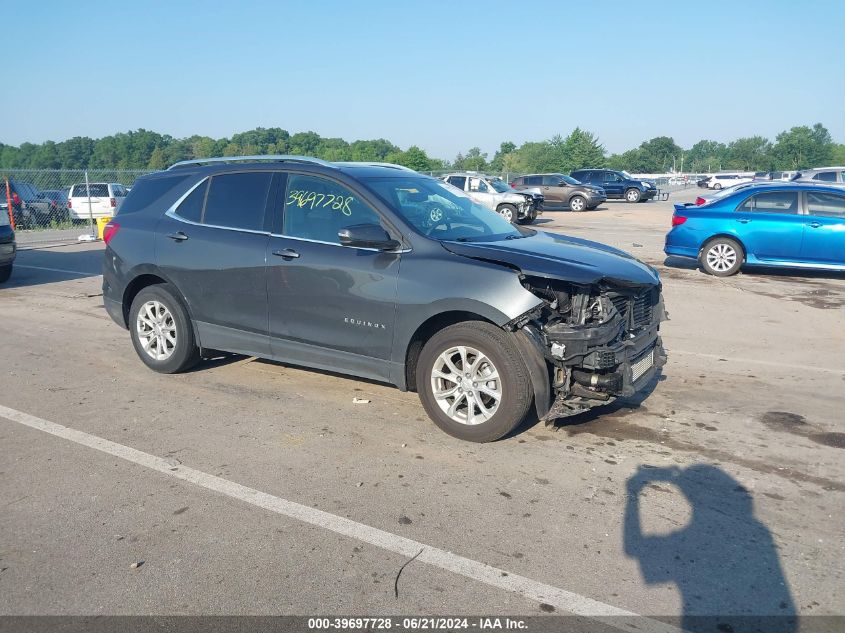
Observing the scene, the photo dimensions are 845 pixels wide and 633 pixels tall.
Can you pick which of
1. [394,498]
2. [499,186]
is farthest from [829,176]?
[394,498]

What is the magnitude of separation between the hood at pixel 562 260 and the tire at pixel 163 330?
264 cm

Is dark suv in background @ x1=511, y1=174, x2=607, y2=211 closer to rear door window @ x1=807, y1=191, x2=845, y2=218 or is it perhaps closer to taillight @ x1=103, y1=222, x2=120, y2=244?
rear door window @ x1=807, y1=191, x2=845, y2=218

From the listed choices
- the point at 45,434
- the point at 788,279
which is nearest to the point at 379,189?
the point at 45,434

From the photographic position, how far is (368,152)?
73500 mm

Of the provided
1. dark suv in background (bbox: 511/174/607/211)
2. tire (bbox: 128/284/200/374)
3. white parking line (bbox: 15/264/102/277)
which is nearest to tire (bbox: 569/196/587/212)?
dark suv in background (bbox: 511/174/607/211)

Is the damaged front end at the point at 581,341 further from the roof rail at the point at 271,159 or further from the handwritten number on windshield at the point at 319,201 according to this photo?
the roof rail at the point at 271,159

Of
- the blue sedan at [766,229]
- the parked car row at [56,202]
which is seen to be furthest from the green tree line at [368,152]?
the blue sedan at [766,229]

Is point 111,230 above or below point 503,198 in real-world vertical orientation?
below

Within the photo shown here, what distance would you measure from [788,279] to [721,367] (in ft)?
21.4

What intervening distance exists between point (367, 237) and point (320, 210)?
2.51 ft

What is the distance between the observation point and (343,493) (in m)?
4.26

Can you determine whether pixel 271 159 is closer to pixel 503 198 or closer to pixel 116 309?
pixel 116 309

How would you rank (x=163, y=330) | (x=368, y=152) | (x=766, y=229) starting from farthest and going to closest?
(x=368, y=152) → (x=766, y=229) → (x=163, y=330)

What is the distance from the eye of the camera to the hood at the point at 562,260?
15.8 ft
